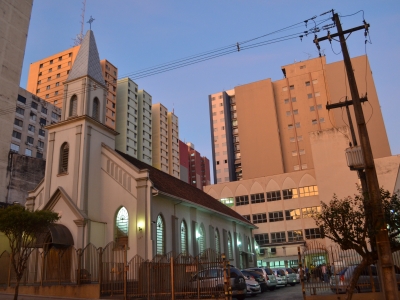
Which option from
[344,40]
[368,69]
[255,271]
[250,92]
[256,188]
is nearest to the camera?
[344,40]

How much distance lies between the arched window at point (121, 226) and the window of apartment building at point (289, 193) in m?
34.9

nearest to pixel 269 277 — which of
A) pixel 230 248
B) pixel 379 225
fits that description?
pixel 230 248

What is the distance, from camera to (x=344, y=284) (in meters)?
17.2

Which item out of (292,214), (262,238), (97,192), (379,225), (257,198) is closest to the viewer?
(379,225)

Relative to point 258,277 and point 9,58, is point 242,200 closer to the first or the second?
point 258,277

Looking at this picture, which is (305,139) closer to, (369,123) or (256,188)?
(369,123)

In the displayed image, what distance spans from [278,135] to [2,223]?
59.7 metres

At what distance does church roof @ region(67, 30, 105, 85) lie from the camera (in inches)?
1168

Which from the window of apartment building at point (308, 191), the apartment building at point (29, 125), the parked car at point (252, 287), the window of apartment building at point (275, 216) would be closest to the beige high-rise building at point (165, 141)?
the apartment building at point (29, 125)

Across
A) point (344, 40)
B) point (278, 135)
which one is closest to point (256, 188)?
point (278, 135)

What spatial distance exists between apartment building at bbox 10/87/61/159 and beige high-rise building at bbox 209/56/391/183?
38059 mm

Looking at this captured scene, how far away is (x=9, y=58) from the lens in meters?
64.8

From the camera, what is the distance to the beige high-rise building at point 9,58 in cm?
6288

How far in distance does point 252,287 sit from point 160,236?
298 inches
